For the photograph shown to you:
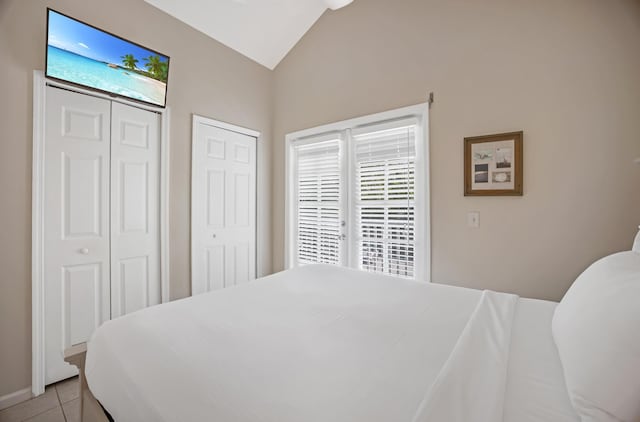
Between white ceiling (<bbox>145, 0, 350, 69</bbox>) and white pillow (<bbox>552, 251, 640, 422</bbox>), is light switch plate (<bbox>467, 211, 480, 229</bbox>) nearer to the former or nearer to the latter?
white pillow (<bbox>552, 251, 640, 422</bbox>)

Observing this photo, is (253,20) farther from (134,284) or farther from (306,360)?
(306,360)

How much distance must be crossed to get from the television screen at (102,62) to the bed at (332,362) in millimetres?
1764

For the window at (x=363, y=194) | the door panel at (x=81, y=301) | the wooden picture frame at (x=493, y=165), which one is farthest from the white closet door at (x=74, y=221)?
the wooden picture frame at (x=493, y=165)

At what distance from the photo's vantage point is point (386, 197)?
98.3 inches

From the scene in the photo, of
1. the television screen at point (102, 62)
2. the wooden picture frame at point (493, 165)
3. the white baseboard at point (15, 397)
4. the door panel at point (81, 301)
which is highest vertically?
the television screen at point (102, 62)

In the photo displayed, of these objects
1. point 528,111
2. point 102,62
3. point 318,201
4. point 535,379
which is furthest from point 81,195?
point 528,111

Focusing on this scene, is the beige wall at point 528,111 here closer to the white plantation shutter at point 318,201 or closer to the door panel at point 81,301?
the white plantation shutter at point 318,201

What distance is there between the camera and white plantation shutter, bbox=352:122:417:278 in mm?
2385

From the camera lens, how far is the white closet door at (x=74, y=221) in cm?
182

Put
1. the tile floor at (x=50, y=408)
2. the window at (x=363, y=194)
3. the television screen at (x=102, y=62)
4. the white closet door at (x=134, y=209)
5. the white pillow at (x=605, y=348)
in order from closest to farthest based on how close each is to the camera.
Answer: the white pillow at (x=605, y=348)
the tile floor at (x=50, y=408)
the television screen at (x=102, y=62)
the white closet door at (x=134, y=209)
the window at (x=363, y=194)

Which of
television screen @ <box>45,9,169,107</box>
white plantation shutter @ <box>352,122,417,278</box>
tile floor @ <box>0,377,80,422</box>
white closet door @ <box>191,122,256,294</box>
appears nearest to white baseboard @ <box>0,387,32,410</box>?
tile floor @ <box>0,377,80,422</box>

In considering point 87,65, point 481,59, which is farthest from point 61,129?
point 481,59

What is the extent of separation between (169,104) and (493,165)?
2796 millimetres

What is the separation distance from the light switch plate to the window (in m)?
0.32
